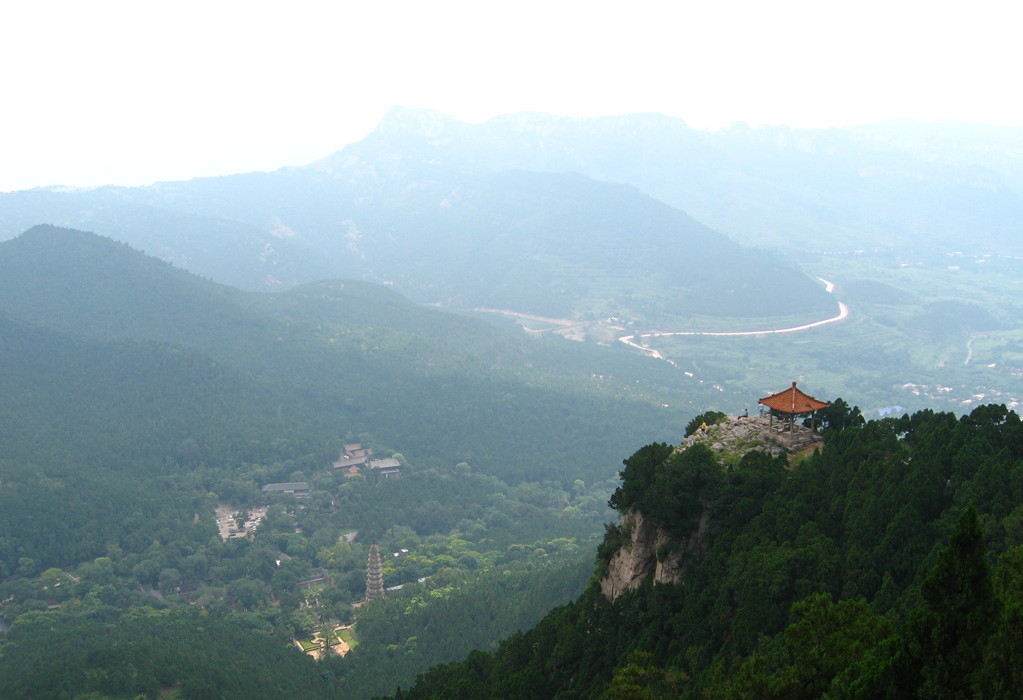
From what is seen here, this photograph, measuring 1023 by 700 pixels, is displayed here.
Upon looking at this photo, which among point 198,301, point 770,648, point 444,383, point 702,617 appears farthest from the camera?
point 198,301

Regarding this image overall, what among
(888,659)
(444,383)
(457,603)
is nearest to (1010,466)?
(888,659)

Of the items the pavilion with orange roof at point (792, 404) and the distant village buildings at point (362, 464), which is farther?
the distant village buildings at point (362, 464)

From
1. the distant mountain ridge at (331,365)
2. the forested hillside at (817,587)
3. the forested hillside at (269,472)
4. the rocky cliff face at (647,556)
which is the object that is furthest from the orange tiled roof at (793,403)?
the distant mountain ridge at (331,365)

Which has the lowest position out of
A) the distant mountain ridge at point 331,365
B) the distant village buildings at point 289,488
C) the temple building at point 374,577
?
→ the temple building at point 374,577

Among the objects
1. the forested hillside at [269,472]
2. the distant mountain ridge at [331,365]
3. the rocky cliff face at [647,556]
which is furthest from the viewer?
the distant mountain ridge at [331,365]

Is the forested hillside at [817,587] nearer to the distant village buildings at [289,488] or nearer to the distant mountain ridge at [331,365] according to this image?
the distant village buildings at [289,488]

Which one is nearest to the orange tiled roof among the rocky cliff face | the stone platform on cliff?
the stone platform on cliff

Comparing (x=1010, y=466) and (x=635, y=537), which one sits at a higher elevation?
(x=1010, y=466)

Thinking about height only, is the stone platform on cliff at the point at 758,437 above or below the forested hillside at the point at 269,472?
above

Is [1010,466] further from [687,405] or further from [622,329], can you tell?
[622,329]
